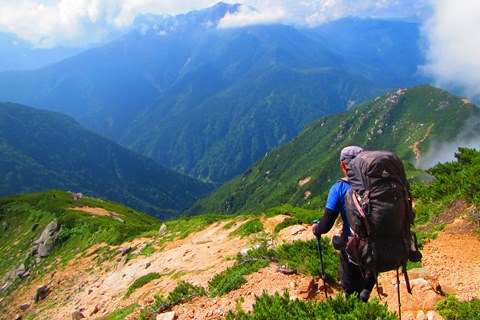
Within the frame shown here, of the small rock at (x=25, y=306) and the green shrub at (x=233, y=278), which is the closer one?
the green shrub at (x=233, y=278)

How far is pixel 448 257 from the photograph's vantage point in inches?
469

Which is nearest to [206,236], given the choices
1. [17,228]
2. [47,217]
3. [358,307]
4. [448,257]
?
[448,257]

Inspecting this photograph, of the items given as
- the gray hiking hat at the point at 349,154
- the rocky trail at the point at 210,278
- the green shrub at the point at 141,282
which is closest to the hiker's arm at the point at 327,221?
the gray hiking hat at the point at 349,154

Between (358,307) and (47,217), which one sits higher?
(358,307)

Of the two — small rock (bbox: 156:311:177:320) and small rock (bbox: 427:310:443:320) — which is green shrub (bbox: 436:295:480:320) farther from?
small rock (bbox: 156:311:177:320)

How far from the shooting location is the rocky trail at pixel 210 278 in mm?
10028

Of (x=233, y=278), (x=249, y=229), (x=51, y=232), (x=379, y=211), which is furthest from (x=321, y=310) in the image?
(x=51, y=232)

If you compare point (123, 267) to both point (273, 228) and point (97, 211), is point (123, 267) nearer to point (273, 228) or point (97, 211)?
point (273, 228)

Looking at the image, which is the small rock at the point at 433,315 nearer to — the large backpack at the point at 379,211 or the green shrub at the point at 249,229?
the large backpack at the point at 379,211

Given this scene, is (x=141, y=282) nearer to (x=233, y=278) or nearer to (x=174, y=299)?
(x=174, y=299)

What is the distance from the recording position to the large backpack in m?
6.60

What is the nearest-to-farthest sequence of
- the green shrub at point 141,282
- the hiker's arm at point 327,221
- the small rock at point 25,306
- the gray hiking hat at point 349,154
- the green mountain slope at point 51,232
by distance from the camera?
the gray hiking hat at point 349,154 → the hiker's arm at point 327,221 → the green shrub at point 141,282 → the small rock at point 25,306 → the green mountain slope at point 51,232

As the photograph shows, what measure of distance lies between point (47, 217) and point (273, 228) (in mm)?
43025

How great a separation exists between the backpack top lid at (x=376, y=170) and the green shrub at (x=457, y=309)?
11.7ft
